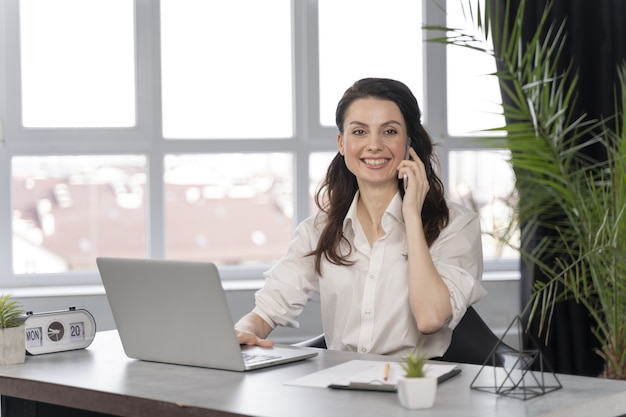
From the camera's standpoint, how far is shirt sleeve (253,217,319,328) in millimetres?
2932

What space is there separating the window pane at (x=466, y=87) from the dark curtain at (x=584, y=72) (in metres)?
0.37

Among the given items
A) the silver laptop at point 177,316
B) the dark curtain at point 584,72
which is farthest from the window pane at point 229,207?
the silver laptop at point 177,316

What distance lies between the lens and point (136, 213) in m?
4.27

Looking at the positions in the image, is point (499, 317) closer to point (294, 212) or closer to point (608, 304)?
point (294, 212)

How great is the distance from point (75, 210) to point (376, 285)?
179 cm

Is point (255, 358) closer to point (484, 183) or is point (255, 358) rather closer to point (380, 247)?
point (380, 247)

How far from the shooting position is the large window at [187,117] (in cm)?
417

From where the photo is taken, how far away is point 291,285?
2.98 metres

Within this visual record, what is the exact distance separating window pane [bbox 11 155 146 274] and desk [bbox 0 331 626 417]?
6.13 feet

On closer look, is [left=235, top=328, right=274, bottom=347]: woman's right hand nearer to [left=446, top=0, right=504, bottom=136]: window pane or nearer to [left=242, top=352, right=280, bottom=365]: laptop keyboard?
[left=242, top=352, right=280, bottom=365]: laptop keyboard

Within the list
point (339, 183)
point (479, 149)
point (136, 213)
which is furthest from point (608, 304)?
point (136, 213)

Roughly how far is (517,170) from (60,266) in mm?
2020

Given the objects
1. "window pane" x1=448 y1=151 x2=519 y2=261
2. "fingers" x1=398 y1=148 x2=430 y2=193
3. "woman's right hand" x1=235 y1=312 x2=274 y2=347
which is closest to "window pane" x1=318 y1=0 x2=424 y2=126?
"window pane" x1=448 y1=151 x2=519 y2=261

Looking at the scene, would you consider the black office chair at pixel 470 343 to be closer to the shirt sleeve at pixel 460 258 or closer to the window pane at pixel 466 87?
the shirt sleeve at pixel 460 258
